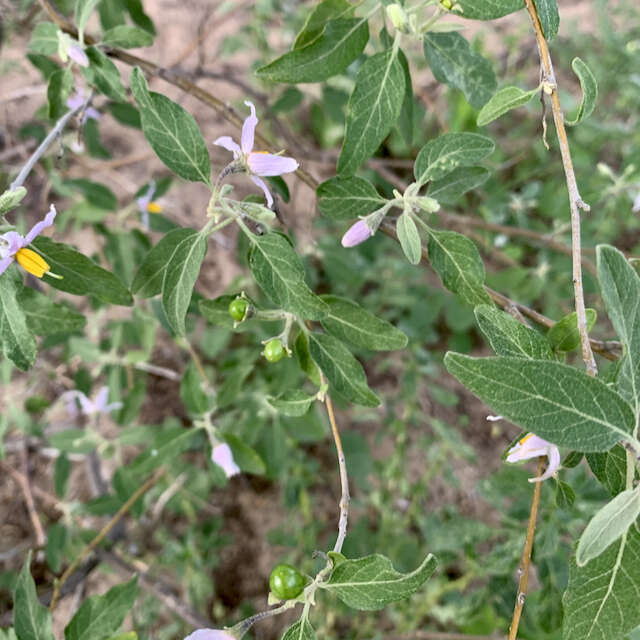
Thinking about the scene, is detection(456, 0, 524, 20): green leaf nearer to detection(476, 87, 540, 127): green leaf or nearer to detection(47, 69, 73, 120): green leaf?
detection(476, 87, 540, 127): green leaf

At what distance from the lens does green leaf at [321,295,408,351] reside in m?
1.10

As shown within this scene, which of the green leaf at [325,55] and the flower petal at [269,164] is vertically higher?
the green leaf at [325,55]

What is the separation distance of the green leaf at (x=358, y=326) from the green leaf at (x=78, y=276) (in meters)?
0.36

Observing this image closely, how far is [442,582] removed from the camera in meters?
2.28

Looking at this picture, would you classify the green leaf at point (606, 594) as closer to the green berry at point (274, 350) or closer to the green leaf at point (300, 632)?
the green leaf at point (300, 632)

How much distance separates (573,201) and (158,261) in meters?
0.68

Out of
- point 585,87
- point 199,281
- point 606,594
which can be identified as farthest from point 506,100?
point 199,281

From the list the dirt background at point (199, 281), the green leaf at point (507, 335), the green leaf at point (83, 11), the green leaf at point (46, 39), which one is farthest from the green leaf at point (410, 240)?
the dirt background at point (199, 281)

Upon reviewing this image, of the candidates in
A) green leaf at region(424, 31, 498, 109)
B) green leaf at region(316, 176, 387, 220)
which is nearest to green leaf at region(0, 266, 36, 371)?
green leaf at region(316, 176, 387, 220)

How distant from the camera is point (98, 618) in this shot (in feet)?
3.85

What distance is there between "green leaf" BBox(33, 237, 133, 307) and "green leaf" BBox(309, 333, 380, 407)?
0.34m

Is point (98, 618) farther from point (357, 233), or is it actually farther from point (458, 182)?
point (458, 182)

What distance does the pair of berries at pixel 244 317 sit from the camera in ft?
3.36

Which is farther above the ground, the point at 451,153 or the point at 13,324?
the point at 451,153
